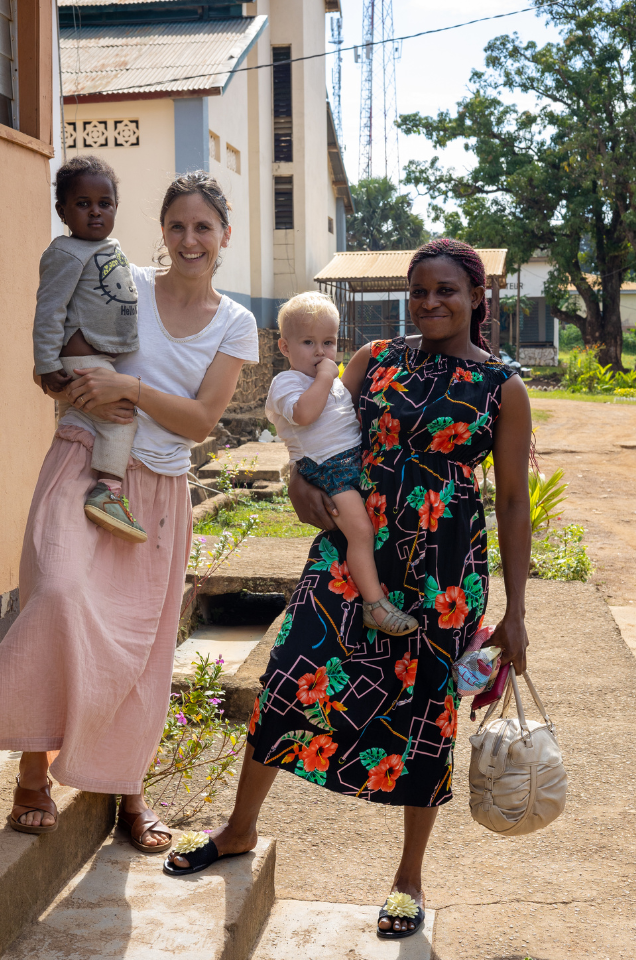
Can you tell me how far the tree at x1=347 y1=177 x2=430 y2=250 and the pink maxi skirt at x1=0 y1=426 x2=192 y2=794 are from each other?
136 ft

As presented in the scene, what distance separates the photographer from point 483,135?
23.6 metres

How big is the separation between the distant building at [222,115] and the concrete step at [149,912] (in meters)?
5.10

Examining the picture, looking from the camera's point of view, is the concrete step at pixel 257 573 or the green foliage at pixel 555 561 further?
the green foliage at pixel 555 561

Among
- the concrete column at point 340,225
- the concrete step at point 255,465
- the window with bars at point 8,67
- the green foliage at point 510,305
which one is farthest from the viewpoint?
the green foliage at point 510,305

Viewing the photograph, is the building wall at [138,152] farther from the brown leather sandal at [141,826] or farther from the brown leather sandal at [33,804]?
the brown leather sandal at [33,804]

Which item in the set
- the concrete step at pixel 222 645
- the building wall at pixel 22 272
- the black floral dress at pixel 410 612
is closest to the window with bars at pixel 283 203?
the concrete step at pixel 222 645

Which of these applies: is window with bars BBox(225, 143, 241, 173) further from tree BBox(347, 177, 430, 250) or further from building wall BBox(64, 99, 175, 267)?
tree BBox(347, 177, 430, 250)

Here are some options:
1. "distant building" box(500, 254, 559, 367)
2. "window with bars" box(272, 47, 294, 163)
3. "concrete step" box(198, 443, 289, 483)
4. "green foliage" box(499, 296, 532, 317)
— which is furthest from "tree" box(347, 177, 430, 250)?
"concrete step" box(198, 443, 289, 483)

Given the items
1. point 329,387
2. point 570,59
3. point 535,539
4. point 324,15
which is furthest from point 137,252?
point 570,59

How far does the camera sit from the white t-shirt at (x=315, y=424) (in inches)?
93.0

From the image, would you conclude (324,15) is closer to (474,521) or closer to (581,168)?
(581,168)

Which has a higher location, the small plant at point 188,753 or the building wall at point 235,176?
the building wall at point 235,176

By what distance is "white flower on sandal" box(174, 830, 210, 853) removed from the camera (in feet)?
7.48

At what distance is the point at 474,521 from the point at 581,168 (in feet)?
71.3
